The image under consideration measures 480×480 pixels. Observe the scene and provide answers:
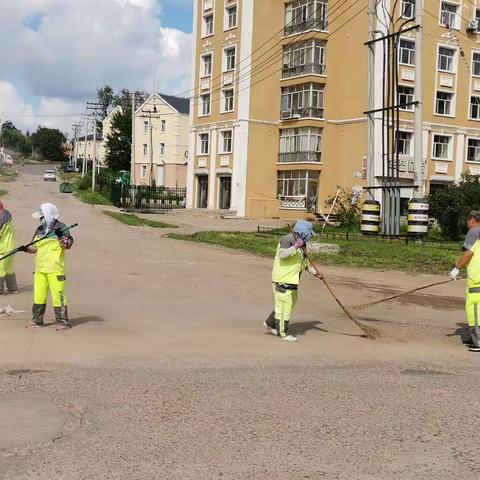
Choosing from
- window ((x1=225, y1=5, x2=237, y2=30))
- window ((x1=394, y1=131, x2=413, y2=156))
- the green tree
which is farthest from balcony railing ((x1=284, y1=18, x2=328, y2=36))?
the green tree

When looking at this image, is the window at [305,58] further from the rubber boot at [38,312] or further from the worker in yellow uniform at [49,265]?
the rubber boot at [38,312]

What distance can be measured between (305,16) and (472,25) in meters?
11.5

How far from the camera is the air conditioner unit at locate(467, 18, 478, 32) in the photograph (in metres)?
43.7

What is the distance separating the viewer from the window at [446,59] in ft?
142

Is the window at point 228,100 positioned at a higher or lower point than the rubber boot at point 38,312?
higher

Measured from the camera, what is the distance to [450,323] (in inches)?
403

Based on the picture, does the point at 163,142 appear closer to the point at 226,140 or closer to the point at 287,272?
the point at 226,140

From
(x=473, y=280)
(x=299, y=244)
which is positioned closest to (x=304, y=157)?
(x=473, y=280)

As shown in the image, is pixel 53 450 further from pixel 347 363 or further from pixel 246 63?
pixel 246 63

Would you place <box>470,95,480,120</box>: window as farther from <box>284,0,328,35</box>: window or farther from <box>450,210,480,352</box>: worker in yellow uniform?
<box>450,210,480,352</box>: worker in yellow uniform

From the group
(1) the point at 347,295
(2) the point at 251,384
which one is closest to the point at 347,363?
(2) the point at 251,384

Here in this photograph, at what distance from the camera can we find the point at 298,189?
45.6 metres

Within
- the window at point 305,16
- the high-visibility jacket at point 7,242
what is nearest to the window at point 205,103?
the window at point 305,16

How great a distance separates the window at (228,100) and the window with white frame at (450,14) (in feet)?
51.0
